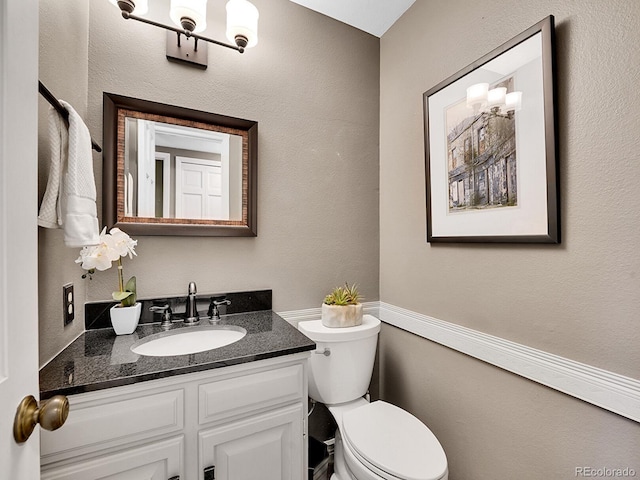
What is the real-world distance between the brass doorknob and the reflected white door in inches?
38.5

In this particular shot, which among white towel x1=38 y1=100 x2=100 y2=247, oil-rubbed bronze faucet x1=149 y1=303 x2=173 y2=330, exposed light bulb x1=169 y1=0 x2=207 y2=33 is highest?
exposed light bulb x1=169 y1=0 x2=207 y2=33

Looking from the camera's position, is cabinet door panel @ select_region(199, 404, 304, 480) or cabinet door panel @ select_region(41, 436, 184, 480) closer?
cabinet door panel @ select_region(41, 436, 184, 480)

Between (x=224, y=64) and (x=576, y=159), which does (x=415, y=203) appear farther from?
(x=224, y=64)

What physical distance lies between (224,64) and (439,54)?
3.43 feet

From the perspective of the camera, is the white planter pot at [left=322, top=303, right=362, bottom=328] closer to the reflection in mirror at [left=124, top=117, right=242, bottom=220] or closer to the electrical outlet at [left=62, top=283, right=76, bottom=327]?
the reflection in mirror at [left=124, top=117, right=242, bottom=220]

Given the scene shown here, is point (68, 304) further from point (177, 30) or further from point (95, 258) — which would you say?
point (177, 30)

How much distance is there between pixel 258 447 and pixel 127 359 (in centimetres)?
51

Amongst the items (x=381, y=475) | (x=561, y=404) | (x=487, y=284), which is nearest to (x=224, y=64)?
(x=487, y=284)

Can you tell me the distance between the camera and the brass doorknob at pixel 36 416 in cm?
48

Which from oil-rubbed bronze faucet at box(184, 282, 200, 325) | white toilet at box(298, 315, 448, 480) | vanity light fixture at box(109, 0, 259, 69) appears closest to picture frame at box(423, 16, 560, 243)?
white toilet at box(298, 315, 448, 480)

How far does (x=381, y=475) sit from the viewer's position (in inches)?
39.4

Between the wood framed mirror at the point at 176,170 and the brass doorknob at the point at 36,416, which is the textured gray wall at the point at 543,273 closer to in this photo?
the wood framed mirror at the point at 176,170

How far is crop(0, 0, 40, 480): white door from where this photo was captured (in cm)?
45

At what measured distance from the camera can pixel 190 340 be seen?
1.28 metres
